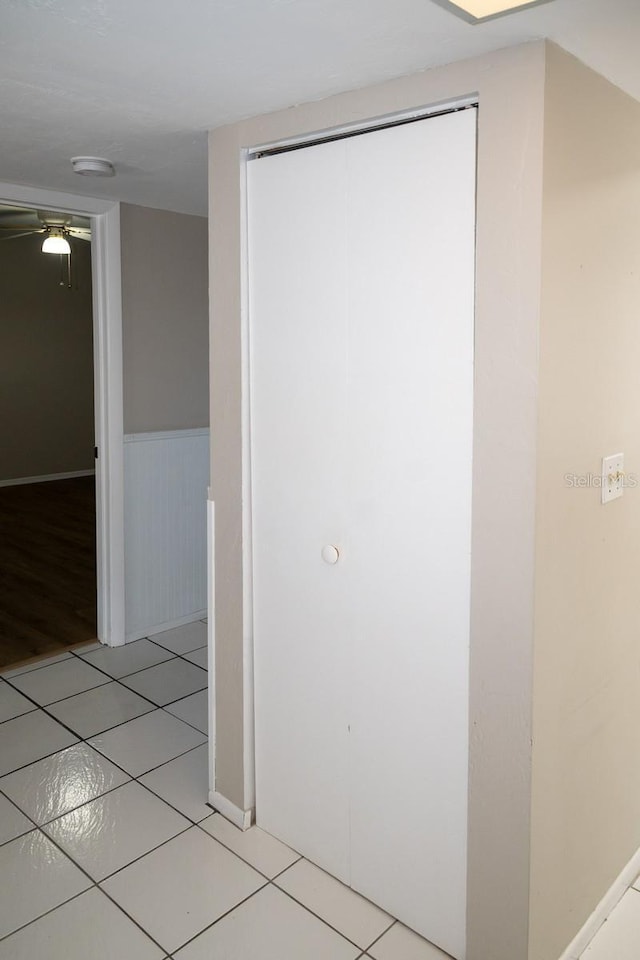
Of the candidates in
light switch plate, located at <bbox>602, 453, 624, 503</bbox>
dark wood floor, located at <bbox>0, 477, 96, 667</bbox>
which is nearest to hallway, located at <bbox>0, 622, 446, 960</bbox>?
dark wood floor, located at <bbox>0, 477, 96, 667</bbox>

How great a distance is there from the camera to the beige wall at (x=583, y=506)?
1578 mm

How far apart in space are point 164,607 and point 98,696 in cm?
75

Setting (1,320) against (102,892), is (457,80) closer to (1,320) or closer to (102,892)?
(102,892)

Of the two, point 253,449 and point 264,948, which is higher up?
point 253,449

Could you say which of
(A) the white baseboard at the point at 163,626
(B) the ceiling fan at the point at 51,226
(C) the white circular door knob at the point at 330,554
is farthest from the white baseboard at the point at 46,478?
(C) the white circular door knob at the point at 330,554

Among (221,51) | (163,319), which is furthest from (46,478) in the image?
(221,51)

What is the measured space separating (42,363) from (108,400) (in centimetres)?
482

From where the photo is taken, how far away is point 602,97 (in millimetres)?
1671

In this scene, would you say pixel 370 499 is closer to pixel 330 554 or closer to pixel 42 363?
pixel 330 554

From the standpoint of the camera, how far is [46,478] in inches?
319

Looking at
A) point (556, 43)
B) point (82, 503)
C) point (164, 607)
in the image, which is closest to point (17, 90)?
point (556, 43)

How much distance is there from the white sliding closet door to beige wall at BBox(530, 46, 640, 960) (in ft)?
0.60

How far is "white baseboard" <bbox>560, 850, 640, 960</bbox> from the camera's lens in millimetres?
1879

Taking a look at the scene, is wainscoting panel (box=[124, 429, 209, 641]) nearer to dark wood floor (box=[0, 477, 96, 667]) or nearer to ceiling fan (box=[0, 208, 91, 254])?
dark wood floor (box=[0, 477, 96, 667])
